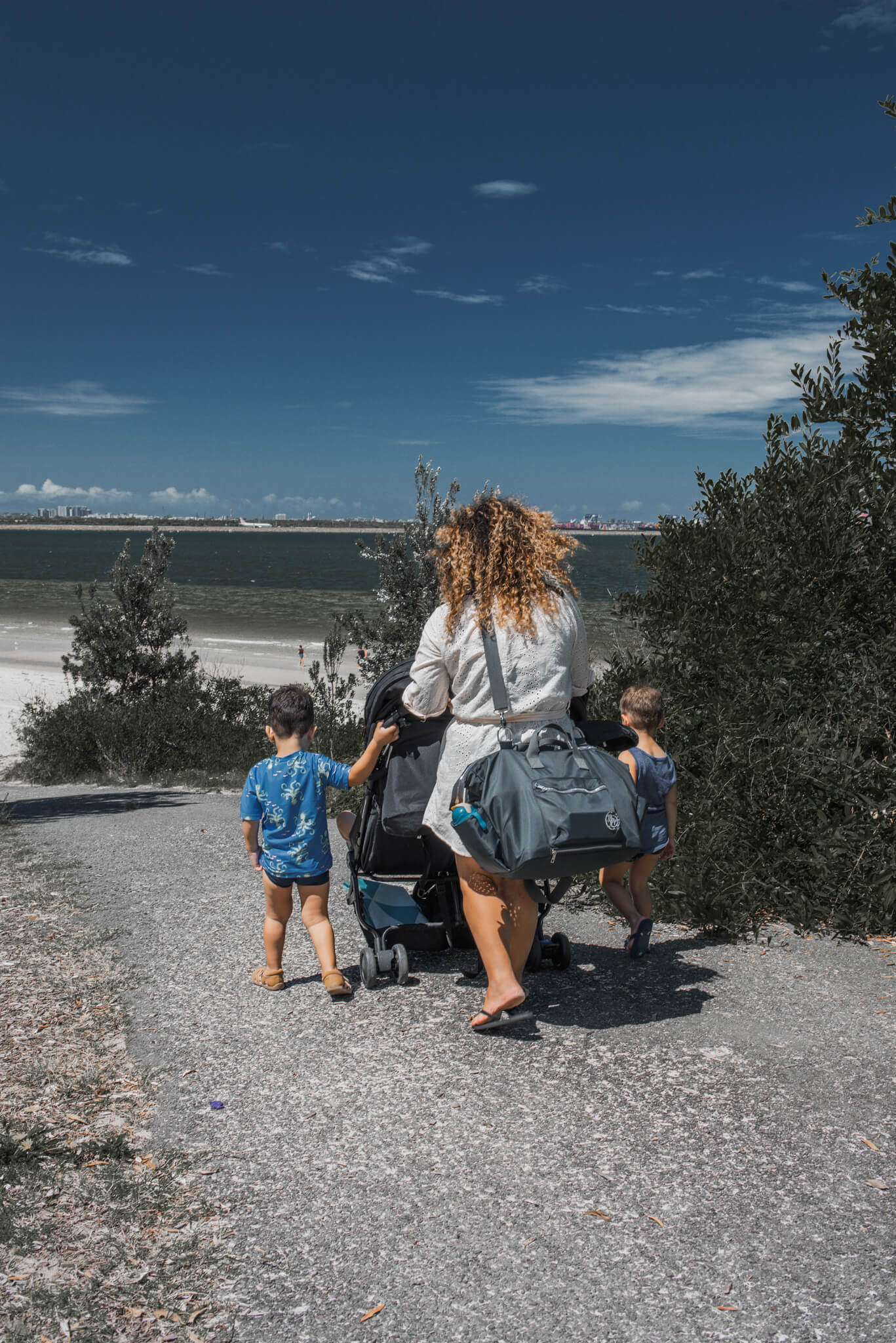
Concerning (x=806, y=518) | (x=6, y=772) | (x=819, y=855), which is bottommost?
(x=6, y=772)

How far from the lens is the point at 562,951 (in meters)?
4.68

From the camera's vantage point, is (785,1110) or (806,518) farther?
(806,518)

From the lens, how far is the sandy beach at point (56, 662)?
22170mm

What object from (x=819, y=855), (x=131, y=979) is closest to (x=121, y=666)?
(x=131, y=979)

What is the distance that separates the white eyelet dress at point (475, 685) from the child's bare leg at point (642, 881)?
131cm

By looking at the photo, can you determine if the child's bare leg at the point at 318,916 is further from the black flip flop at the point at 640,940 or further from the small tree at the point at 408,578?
the small tree at the point at 408,578

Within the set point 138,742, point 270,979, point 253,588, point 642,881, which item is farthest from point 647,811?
point 253,588

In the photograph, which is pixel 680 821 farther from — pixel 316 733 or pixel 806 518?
pixel 316 733

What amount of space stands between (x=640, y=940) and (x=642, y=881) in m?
0.27

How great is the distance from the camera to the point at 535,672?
3.79 meters

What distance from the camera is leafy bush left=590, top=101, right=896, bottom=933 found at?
5.32 m

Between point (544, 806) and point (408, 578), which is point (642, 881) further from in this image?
point (408, 578)

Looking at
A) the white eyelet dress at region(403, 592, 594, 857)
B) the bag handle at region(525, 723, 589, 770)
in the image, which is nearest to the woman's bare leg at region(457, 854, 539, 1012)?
the white eyelet dress at region(403, 592, 594, 857)

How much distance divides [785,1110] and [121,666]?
43.2 ft
